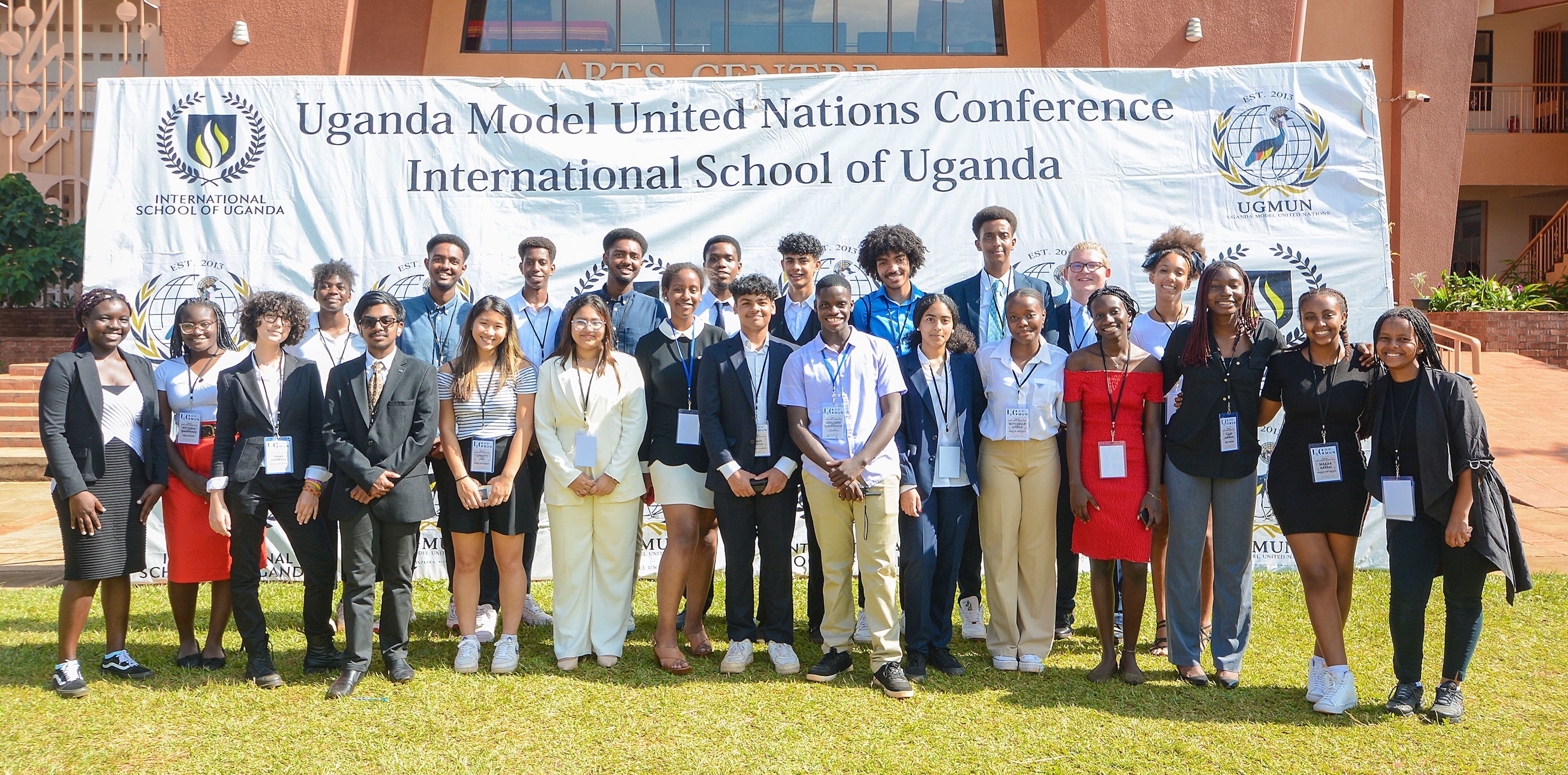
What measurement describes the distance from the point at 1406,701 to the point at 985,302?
97.4 inches

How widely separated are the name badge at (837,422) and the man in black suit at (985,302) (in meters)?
1.06

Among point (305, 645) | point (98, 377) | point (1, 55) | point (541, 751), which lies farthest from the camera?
point (1, 55)

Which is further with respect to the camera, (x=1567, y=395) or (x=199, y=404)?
(x=1567, y=395)

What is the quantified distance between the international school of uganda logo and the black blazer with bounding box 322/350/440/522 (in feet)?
16.0

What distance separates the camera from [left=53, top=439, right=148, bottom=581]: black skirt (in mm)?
4270

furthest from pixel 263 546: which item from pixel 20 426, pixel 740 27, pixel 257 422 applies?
pixel 740 27

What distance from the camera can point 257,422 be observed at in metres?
4.32

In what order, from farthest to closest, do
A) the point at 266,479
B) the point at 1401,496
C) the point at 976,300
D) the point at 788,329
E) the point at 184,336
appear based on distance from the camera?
the point at 976,300, the point at 788,329, the point at 184,336, the point at 266,479, the point at 1401,496

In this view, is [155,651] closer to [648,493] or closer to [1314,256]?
[648,493]

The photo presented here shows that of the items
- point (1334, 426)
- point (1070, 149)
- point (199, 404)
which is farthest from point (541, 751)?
point (1070, 149)

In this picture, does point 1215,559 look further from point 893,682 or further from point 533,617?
point 533,617

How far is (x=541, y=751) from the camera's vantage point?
3650 millimetres

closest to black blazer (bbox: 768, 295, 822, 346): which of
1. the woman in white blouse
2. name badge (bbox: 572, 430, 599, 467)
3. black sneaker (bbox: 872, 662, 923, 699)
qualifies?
name badge (bbox: 572, 430, 599, 467)

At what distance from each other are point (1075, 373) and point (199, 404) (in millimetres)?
3918
